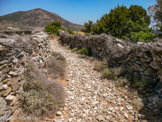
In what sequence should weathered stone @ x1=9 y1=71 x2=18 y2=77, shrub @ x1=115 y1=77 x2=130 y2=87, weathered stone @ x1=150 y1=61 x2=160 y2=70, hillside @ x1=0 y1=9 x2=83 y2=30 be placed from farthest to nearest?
hillside @ x1=0 y1=9 x2=83 y2=30 → shrub @ x1=115 y1=77 x2=130 y2=87 → weathered stone @ x1=150 y1=61 x2=160 y2=70 → weathered stone @ x1=9 y1=71 x2=18 y2=77

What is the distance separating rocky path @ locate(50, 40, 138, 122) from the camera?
280cm

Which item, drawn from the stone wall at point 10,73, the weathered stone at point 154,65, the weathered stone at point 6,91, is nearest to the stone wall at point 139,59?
the weathered stone at point 154,65

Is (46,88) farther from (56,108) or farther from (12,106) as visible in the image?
(12,106)

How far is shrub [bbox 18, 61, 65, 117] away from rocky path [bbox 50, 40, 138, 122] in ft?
0.97

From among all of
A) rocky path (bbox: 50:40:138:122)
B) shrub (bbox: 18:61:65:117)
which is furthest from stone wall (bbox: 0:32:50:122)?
rocky path (bbox: 50:40:138:122)

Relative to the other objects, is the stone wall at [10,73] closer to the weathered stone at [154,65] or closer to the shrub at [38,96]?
the shrub at [38,96]

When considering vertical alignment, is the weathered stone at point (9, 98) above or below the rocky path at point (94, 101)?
above

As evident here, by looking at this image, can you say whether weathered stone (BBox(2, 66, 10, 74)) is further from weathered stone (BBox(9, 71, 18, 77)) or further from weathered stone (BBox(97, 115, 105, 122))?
weathered stone (BBox(97, 115, 105, 122))

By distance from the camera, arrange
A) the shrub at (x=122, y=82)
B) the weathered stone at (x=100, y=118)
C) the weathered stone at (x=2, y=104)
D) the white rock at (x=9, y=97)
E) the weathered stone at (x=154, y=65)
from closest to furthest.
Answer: the weathered stone at (x=2, y=104) → the white rock at (x=9, y=97) → the weathered stone at (x=100, y=118) → the weathered stone at (x=154, y=65) → the shrub at (x=122, y=82)

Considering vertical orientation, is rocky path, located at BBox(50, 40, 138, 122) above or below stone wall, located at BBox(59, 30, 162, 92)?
below

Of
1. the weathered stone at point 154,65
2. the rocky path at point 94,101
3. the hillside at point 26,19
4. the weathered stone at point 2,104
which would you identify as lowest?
the rocky path at point 94,101

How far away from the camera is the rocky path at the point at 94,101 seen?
2799 millimetres

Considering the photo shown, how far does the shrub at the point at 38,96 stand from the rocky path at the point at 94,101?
0.97 feet

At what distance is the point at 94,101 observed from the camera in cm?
337
